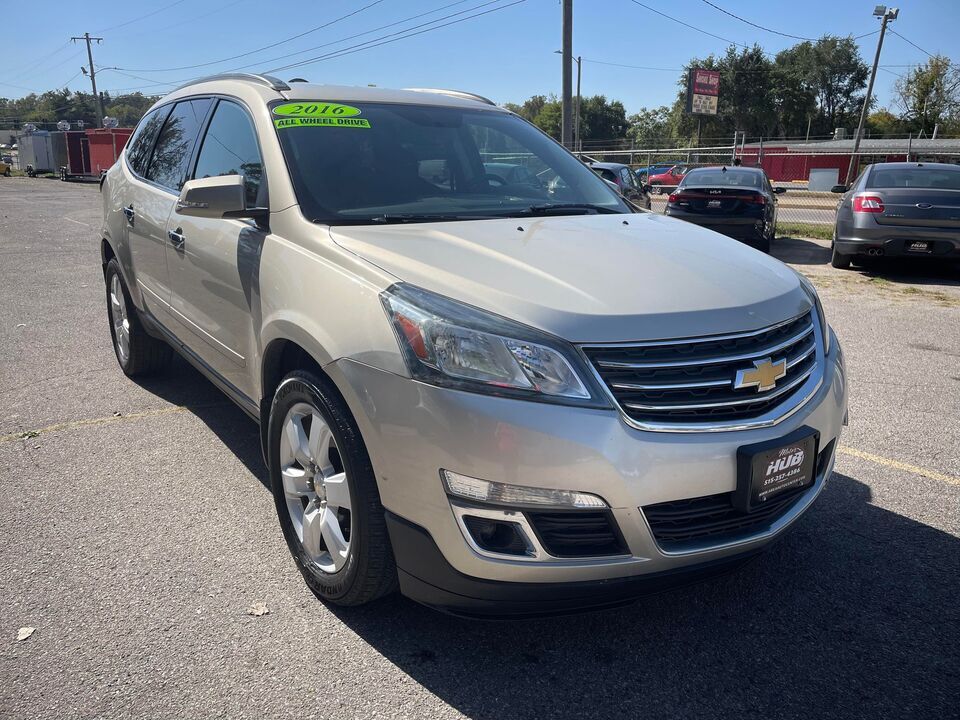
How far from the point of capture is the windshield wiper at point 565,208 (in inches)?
138

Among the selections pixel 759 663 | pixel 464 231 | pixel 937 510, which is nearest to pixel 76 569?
pixel 464 231

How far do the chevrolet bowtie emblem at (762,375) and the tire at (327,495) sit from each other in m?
1.16

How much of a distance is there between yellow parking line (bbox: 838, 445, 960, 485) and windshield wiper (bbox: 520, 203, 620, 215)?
1.89 metres

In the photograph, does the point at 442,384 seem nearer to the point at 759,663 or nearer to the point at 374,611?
the point at 374,611

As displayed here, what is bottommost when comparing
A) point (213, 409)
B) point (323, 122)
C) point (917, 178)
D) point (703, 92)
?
point (213, 409)

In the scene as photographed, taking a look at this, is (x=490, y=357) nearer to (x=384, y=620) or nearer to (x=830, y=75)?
(x=384, y=620)

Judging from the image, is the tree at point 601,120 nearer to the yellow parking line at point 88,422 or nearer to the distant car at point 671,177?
the distant car at point 671,177

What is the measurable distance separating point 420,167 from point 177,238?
1.32 m

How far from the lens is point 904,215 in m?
9.83

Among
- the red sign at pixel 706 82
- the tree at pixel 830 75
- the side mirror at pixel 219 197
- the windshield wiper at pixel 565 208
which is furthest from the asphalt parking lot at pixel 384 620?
the tree at pixel 830 75

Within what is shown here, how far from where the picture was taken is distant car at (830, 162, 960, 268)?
9680 mm

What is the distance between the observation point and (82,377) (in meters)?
5.64

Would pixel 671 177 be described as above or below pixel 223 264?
below

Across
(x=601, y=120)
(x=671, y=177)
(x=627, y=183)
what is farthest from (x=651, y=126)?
(x=627, y=183)
